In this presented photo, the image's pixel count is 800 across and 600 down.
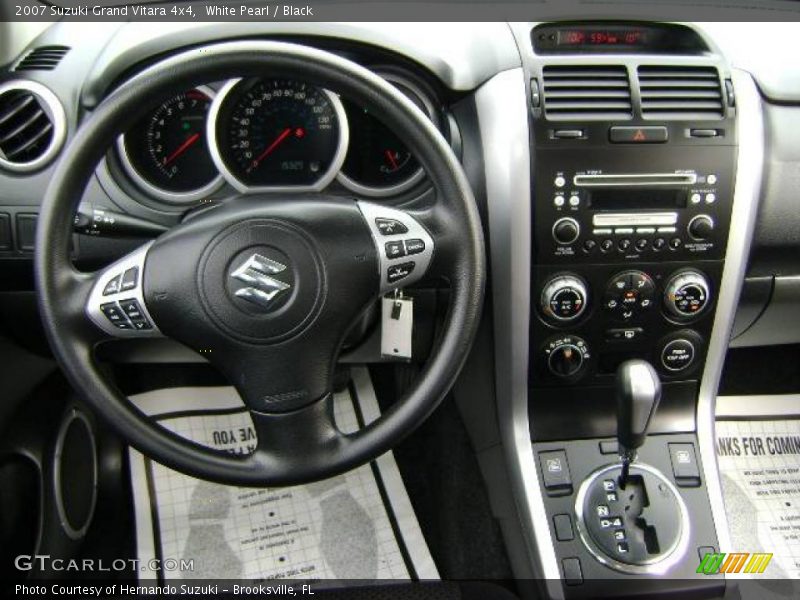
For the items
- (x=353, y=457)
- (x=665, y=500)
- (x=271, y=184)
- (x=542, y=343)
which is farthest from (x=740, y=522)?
(x=271, y=184)

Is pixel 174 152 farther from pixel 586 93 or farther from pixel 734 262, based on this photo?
pixel 734 262

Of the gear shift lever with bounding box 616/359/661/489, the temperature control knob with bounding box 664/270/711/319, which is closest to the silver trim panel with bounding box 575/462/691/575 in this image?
the gear shift lever with bounding box 616/359/661/489

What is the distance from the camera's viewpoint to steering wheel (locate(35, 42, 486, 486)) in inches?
34.0

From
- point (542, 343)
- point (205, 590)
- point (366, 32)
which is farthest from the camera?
point (205, 590)

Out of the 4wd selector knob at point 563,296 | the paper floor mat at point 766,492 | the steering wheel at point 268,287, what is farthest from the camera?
the paper floor mat at point 766,492

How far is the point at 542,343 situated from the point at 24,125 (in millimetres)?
757

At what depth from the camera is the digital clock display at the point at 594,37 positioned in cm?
114

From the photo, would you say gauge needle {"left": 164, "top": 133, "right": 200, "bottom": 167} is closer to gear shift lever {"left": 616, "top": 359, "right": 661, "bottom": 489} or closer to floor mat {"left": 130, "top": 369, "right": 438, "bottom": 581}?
floor mat {"left": 130, "top": 369, "right": 438, "bottom": 581}

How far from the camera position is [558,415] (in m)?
1.22

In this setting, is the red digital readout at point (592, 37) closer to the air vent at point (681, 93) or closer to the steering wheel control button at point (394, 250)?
the air vent at point (681, 93)

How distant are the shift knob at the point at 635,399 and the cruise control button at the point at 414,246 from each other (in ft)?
1.06

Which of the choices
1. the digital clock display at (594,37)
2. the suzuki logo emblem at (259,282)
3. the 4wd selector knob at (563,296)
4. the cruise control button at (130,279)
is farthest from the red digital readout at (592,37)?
the cruise control button at (130,279)

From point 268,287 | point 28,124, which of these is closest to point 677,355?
point 268,287

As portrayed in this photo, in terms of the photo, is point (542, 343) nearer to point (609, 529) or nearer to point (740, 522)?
point (609, 529)
